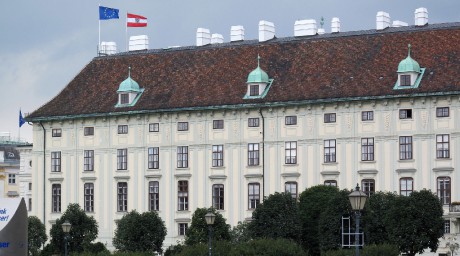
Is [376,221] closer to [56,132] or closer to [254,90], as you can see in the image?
[254,90]

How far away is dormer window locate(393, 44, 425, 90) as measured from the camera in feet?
324

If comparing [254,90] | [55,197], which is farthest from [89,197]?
[254,90]

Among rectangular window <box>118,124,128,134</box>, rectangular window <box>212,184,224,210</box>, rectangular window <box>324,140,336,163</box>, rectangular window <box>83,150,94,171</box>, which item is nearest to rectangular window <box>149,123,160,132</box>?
rectangular window <box>118,124,128,134</box>

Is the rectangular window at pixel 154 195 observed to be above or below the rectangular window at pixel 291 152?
below

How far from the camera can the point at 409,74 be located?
9888 centimetres

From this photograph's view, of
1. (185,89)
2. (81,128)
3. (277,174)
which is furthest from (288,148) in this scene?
(81,128)

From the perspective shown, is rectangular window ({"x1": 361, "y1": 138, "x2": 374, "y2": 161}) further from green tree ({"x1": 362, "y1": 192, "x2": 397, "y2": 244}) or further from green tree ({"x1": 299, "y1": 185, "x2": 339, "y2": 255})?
green tree ({"x1": 362, "y1": 192, "x2": 397, "y2": 244})

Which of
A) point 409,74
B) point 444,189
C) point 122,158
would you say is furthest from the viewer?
point 122,158

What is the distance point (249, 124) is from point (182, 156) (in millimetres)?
5945

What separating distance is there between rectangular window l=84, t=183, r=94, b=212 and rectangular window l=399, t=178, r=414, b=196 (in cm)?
2444

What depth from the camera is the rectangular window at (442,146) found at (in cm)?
9781

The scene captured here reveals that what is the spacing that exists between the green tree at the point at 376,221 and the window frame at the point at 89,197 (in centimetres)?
2967

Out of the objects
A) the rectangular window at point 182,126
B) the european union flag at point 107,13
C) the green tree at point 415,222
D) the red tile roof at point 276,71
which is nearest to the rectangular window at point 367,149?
the red tile roof at point 276,71

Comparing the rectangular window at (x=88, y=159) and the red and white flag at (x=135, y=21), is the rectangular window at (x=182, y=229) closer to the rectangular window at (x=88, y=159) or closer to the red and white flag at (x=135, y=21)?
the rectangular window at (x=88, y=159)
